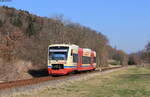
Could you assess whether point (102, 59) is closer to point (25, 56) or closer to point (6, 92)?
point (25, 56)

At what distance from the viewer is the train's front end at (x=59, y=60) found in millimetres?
29150

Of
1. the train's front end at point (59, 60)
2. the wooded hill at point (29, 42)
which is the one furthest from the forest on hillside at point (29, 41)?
the train's front end at point (59, 60)

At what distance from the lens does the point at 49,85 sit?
61.6 ft

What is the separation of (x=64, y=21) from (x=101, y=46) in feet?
A: 91.6

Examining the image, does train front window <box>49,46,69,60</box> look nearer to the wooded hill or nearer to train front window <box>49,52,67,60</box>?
train front window <box>49,52,67,60</box>

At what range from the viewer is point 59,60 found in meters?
29.2

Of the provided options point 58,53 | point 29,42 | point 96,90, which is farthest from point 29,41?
point 96,90

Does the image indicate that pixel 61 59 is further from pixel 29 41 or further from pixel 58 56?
pixel 29 41

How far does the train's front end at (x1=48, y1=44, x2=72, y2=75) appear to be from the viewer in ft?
95.6

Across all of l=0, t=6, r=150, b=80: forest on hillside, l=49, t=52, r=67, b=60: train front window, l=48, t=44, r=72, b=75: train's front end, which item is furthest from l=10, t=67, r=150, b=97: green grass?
l=0, t=6, r=150, b=80: forest on hillside

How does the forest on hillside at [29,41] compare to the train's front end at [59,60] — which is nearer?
the train's front end at [59,60]

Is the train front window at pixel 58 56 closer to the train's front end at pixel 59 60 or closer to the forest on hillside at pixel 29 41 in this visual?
the train's front end at pixel 59 60

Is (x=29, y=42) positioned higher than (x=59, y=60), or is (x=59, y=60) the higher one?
(x=29, y=42)

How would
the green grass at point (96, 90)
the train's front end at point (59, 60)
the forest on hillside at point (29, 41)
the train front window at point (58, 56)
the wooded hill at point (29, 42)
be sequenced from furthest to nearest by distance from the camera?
1. the forest on hillside at point (29, 41)
2. the wooded hill at point (29, 42)
3. the train front window at point (58, 56)
4. the train's front end at point (59, 60)
5. the green grass at point (96, 90)
